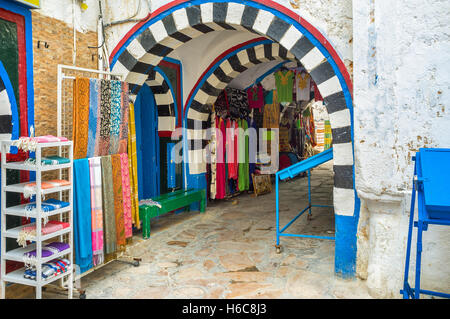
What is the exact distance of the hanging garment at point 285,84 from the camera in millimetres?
7203

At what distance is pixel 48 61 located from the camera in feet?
12.6

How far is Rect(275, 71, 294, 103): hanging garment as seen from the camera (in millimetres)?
7203

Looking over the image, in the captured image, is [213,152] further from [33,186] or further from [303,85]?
[33,186]

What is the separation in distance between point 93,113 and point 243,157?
448 cm

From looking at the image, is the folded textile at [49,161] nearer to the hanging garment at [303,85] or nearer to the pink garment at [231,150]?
the pink garment at [231,150]

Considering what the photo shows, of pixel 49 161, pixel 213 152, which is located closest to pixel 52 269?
pixel 49 161

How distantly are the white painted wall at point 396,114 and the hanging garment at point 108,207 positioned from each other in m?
2.41

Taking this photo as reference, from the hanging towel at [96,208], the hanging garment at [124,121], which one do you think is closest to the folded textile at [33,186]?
A: the hanging towel at [96,208]

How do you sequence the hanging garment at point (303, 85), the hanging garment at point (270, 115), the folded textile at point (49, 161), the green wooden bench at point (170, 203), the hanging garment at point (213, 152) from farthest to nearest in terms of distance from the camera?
the hanging garment at point (270, 115) → the hanging garment at point (303, 85) → the hanging garment at point (213, 152) → the green wooden bench at point (170, 203) → the folded textile at point (49, 161)

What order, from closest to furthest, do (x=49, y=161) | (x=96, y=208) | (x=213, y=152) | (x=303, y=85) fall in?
(x=49, y=161) < (x=96, y=208) < (x=213, y=152) < (x=303, y=85)

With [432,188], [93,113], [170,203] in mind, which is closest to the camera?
[432,188]

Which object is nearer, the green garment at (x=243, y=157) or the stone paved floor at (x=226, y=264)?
the stone paved floor at (x=226, y=264)

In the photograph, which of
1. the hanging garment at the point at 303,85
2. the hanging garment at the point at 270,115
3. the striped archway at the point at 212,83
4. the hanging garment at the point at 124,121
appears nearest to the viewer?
the hanging garment at the point at 124,121

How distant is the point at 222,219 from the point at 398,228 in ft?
10.8
